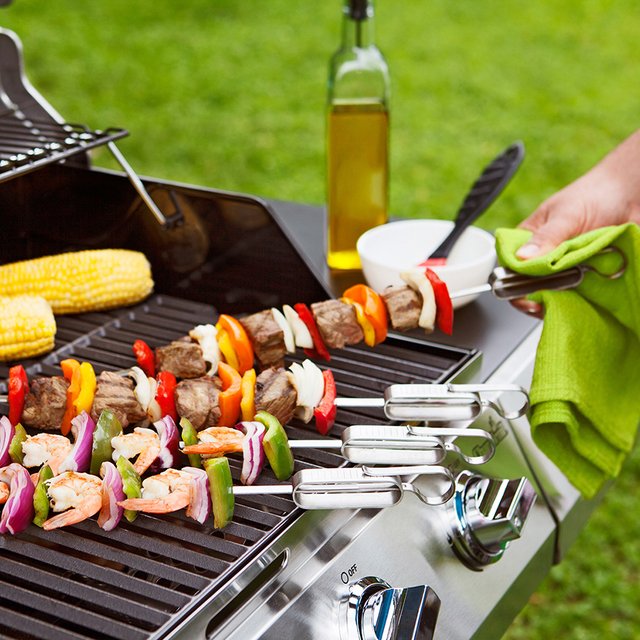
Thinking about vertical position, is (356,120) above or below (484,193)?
above

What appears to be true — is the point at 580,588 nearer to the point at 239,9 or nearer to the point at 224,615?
the point at 224,615

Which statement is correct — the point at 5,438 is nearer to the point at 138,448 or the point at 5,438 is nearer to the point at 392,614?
the point at 138,448

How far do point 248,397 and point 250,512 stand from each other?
0.25 meters

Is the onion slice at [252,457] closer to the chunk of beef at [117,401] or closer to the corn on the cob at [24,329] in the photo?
the chunk of beef at [117,401]

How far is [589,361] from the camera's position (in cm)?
161

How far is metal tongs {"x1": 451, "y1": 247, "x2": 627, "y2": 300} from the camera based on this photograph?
160 cm

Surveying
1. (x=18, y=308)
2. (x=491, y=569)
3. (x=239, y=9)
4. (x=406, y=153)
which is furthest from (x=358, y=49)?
(x=239, y=9)

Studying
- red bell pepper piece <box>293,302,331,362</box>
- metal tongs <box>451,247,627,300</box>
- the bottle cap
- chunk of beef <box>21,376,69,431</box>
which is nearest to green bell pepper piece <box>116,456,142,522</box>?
chunk of beef <box>21,376,69,431</box>

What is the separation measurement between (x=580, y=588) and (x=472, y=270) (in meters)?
1.72

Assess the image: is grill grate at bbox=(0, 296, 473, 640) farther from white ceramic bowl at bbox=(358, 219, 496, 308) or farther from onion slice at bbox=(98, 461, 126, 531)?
white ceramic bowl at bbox=(358, 219, 496, 308)

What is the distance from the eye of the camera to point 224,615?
1081 mm

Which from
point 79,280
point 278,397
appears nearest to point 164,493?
point 278,397

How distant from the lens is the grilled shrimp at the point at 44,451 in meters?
1.29

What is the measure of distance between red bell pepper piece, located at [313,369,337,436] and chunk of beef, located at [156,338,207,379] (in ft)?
0.75
